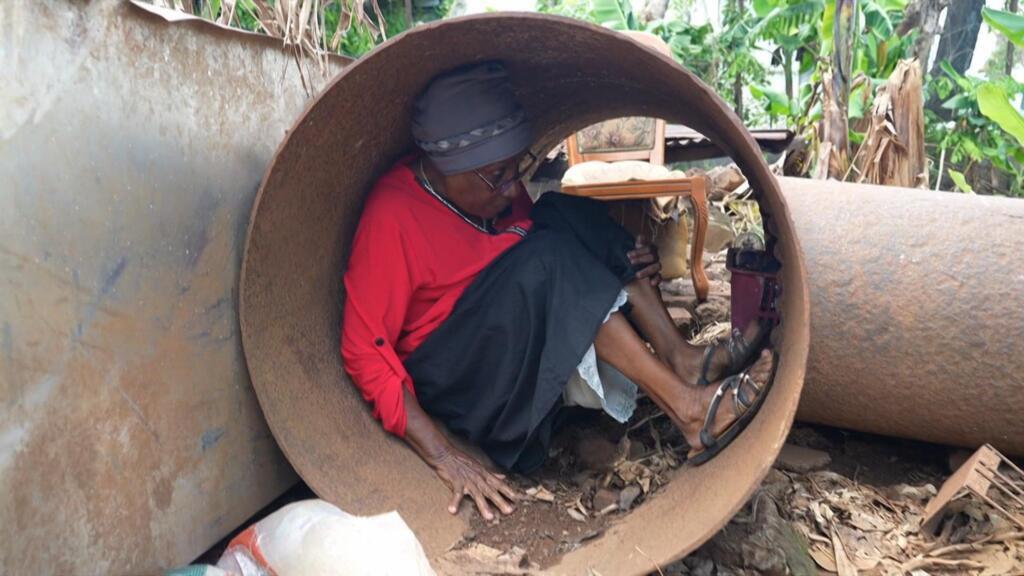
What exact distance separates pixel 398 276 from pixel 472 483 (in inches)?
30.1

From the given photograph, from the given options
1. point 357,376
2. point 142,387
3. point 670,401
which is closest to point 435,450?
point 357,376

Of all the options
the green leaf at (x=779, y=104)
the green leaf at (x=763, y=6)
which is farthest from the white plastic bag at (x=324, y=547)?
the green leaf at (x=763, y=6)

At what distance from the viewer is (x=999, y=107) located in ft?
14.9

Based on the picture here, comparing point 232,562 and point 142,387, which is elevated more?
point 142,387

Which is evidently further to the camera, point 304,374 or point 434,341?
point 434,341

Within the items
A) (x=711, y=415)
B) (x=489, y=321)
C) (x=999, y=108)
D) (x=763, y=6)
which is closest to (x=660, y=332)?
(x=711, y=415)

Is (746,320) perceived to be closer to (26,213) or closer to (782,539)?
(782,539)

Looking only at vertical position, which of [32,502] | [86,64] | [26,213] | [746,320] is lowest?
[746,320]

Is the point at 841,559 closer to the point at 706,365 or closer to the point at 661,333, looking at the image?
the point at 706,365

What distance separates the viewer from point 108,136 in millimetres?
1937

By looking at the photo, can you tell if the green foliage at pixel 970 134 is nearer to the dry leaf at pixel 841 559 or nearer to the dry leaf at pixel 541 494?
the dry leaf at pixel 841 559

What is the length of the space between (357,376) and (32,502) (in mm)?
1311

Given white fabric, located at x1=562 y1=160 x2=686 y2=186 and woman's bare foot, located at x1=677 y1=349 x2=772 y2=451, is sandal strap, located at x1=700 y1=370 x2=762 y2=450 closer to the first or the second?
woman's bare foot, located at x1=677 y1=349 x2=772 y2=451

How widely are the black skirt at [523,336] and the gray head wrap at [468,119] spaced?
0.35 meters
